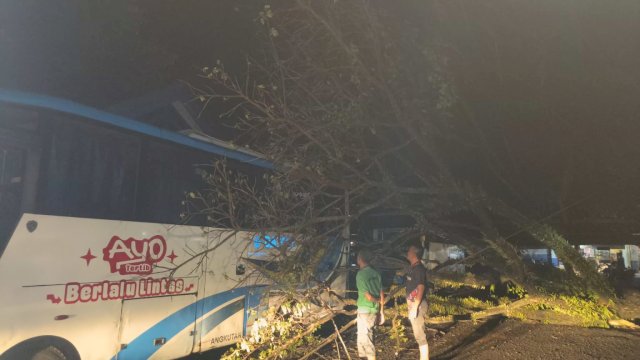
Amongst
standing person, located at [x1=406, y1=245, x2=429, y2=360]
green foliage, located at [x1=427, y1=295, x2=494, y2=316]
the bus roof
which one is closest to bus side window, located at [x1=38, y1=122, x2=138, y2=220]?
the bus roof

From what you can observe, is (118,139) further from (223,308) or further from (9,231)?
(223,308)

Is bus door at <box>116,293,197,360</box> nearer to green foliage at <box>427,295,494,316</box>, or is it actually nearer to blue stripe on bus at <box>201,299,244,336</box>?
blue stripe on bus at <box>201,299,244,336</box>

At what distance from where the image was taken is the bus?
496cm

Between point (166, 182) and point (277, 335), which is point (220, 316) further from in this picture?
point (166, 182)

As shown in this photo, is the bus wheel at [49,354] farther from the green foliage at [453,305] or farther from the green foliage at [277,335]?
the green foliage at [453,305]

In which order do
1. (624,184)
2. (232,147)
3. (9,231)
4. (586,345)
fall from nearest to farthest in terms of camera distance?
(9,231) → (586,345) → (232,147) → (624,184)

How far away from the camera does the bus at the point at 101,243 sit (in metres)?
4.96

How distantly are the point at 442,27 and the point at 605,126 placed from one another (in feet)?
11.0

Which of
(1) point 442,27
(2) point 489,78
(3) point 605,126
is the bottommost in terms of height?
(3) point 605,126

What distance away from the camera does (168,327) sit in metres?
6.37

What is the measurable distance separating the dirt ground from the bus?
2377 mm

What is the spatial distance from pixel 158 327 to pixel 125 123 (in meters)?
2.75

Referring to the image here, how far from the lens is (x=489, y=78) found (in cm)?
809

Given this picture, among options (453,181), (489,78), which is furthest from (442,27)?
(453,181)
